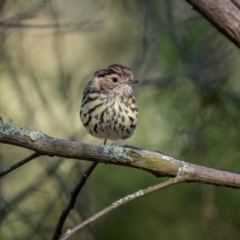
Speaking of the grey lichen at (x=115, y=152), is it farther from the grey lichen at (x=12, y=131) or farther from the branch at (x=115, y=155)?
the grey lichen at (x=12, y=131)

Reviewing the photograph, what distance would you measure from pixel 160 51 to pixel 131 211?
4.99 ft

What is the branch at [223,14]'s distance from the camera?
2.66 metres

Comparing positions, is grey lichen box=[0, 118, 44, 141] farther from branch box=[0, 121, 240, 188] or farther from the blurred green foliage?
the blurred green foliage

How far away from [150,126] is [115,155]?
3.56 metres

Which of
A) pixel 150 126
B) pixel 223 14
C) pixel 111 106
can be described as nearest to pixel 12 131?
pixel 223 14

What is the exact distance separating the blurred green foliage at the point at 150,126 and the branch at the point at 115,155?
244 cm

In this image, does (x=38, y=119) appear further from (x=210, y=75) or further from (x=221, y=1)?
(x=221, y=1)

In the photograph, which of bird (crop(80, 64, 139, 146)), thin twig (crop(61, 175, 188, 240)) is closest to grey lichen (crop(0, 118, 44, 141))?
thin twig (crop(61, 175, 188, 240))

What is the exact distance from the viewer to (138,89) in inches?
250

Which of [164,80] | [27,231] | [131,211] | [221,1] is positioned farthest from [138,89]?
[221,1]

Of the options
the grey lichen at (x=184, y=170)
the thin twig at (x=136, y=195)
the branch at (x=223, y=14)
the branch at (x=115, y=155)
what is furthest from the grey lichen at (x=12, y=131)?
the branch at (x=223, y=14)

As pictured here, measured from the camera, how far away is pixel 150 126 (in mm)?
6562

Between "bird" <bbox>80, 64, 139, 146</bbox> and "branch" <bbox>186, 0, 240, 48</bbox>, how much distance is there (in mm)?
2280

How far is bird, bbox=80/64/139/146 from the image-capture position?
5090 millimetres
